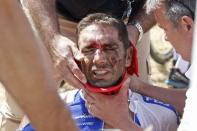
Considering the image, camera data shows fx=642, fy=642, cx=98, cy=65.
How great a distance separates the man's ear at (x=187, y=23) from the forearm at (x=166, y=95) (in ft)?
1.22

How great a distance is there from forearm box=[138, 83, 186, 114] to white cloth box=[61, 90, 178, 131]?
7 cm

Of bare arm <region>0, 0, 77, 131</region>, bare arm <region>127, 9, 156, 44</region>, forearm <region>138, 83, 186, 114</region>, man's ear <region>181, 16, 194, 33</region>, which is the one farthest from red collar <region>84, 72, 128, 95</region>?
bare arm <region>0, 0, 77, 131</region>

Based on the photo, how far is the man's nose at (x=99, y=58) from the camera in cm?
258

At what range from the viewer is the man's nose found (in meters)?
2.58

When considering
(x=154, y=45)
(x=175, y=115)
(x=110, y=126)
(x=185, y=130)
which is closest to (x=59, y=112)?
(x=185, y=130)

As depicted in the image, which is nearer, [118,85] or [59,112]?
[59,112]

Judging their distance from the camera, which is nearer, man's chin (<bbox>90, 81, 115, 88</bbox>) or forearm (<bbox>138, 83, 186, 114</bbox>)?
man's chin (<bbox>90, 81, 115, 88</bbox>)

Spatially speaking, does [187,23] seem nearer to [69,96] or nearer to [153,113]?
[153,113]

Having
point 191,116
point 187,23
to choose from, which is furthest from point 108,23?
point 191,116

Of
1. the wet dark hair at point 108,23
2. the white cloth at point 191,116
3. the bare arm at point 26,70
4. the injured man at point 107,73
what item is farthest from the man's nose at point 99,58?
the bare arm at point 26,70

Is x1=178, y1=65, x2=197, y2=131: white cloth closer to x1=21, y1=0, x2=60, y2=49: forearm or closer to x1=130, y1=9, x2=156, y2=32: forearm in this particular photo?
x1=21, y1=0, x2=60, y2=49: forearm

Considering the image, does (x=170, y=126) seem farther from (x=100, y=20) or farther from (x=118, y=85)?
(x=100, y=20)

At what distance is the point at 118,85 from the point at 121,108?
0.09 metres

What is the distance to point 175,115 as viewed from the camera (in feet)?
8.94
